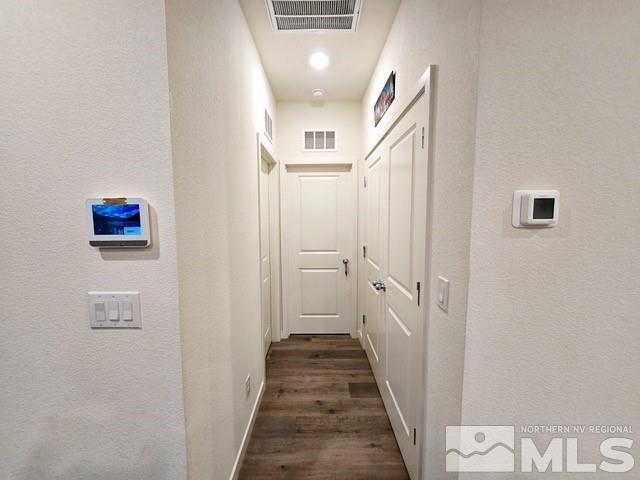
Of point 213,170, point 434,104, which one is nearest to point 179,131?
point 213,170

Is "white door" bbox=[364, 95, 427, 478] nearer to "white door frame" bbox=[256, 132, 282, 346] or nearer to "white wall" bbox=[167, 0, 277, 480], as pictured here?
"white wall" bbox=[167, 0, 277, 480]

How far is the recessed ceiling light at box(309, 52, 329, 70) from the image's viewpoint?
6.64 feet

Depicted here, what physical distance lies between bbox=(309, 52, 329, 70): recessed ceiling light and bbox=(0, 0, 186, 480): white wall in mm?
1520

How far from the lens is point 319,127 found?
2.82 metres

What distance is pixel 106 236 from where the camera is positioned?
2.67ft

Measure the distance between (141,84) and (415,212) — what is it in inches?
46.7

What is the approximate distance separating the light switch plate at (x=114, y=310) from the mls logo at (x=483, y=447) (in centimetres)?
118

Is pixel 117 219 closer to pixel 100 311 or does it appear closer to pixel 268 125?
pixel 100 311

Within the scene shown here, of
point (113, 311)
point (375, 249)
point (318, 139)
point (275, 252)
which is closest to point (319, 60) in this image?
point (318, 139)

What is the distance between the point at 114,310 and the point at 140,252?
211 mm

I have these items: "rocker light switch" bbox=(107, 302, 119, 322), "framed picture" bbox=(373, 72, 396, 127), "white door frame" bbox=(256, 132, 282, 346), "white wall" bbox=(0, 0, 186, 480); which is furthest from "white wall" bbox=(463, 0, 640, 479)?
"white door frame" bbox=(256, 132, 282, 346)

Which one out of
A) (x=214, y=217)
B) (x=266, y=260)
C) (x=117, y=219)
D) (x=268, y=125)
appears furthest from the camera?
(x=266, y=260)

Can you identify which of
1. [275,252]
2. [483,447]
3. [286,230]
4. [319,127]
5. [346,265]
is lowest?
[483,447]

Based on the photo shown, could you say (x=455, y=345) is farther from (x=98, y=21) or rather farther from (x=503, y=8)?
(x=98, y=21)
